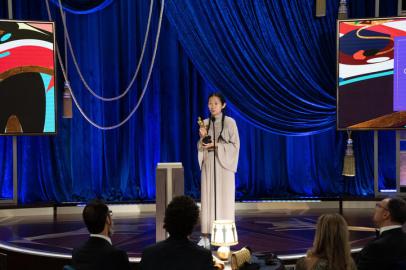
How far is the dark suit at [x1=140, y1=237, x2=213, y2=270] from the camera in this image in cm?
256

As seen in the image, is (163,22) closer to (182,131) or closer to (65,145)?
(182,131)

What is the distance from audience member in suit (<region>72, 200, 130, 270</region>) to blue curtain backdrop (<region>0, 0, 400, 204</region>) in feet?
15.7

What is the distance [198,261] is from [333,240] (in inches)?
24.1

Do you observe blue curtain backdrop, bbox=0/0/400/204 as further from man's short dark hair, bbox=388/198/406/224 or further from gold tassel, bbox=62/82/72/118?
man's short dark hair, bbox=388/198/406/224

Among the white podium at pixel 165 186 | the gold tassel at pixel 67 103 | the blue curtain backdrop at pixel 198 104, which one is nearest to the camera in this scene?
the white podium at pixel 165 186

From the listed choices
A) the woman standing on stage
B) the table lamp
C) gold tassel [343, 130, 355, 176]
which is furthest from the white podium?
gold tassel [343, 130, 355, 176]

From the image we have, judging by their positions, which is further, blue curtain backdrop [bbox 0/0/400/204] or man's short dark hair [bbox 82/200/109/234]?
blue curtain backdrop [bbox 0/0/400/204]

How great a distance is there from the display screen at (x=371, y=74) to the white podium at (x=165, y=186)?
112 inches

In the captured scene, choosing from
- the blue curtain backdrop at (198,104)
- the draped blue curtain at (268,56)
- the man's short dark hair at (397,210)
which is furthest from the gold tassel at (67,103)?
the man's short dark hair at (397,210)

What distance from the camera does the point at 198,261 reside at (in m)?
2.57

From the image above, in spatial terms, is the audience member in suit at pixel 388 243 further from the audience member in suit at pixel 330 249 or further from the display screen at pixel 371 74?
the display screen at pixel 371 74

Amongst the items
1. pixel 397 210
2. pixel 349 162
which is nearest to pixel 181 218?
pixel 397 210

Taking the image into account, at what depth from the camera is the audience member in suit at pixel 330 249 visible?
258cm

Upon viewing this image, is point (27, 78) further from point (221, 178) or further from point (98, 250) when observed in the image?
point (98, 250)
